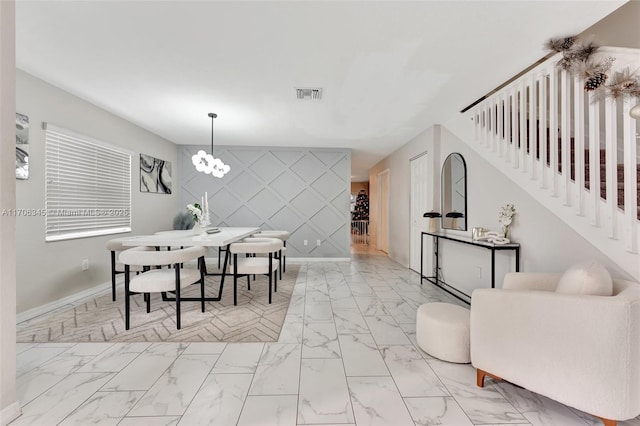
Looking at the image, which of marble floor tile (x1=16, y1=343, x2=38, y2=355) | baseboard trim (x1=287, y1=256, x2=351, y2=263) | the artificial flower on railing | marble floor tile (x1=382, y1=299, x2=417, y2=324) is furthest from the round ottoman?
baseboard trim (x1=287, y1=256, x2=351, y2=263)

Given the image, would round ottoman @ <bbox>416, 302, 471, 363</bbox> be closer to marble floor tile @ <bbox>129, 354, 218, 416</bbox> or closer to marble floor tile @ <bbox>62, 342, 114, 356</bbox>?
marble floor tile @ <bbox>129, 354, 218, 416</bbox>

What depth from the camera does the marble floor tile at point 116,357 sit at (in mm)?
1811

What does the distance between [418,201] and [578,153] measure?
270cm

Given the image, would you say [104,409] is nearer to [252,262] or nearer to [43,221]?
[252,262]

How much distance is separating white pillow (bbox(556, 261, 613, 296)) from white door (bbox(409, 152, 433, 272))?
2.81 metres

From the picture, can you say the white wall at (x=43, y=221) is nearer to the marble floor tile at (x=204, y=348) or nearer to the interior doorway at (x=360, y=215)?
the marble floor tile at (x=204, y=348)

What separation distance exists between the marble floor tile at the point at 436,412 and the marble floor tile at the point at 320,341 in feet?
2.12

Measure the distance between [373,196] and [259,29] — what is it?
21.5 feet

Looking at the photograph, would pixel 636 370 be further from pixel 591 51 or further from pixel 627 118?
pixel 591 51

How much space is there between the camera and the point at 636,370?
1217 mm

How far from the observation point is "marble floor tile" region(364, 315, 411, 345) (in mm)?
2197

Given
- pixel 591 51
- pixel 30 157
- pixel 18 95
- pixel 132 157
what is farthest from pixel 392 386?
pixel 132 157

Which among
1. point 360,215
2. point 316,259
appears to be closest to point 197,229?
point 316,259

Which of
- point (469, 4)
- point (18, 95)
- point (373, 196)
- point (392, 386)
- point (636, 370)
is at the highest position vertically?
point (469, 4)
